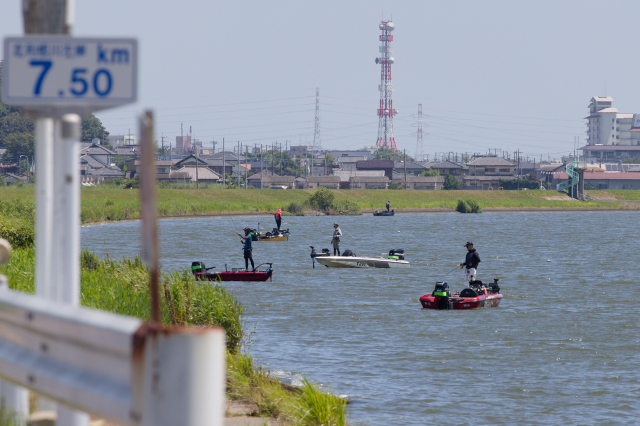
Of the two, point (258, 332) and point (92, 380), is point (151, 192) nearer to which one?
point (92, 380)

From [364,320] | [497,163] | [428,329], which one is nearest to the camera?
[428,329]

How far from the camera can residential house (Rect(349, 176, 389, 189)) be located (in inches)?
5866

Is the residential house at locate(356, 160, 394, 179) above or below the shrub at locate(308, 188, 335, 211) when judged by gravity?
above

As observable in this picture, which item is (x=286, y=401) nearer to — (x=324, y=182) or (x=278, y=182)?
(x=324, y=182)

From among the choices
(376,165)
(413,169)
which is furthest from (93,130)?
(413,169)

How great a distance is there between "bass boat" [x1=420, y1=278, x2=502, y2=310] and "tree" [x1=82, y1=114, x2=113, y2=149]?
149850 mm

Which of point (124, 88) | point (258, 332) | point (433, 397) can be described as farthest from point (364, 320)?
point (124, 88)

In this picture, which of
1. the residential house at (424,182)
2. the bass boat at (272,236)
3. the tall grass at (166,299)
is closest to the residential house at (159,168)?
the residential house at (424,182)

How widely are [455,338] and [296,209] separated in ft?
265

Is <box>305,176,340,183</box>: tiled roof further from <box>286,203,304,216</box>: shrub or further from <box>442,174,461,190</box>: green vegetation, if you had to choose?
<box>286,203,304,216</box>: shrub

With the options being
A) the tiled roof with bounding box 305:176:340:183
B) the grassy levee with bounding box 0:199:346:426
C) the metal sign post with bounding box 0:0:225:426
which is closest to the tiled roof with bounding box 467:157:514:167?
the tiled roof with bounding box 305:176:340:183

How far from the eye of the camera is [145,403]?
11.3 feet

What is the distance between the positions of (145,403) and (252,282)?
2767 cm

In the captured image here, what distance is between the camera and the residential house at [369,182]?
489 feet
